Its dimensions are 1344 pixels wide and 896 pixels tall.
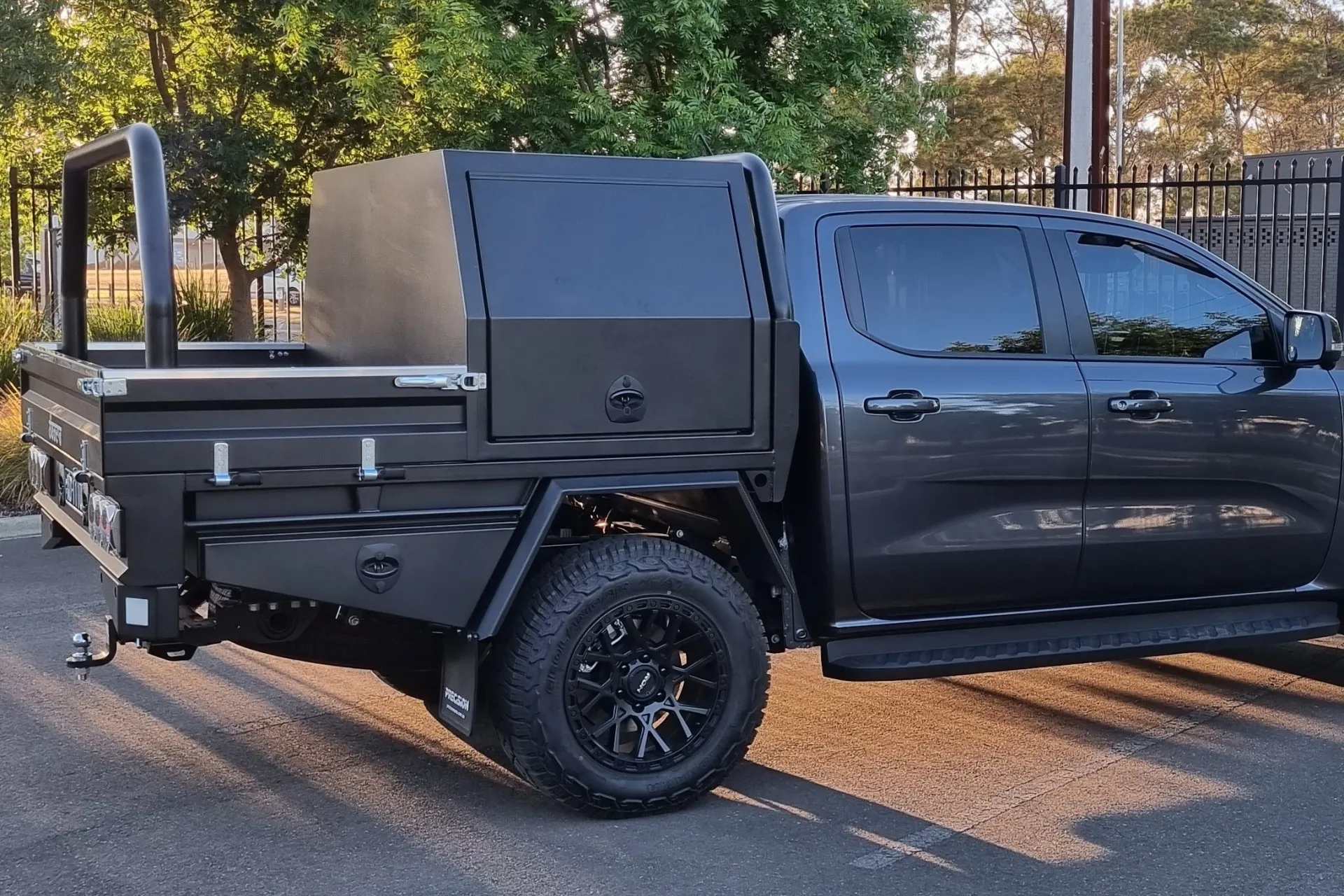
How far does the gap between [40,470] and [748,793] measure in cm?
261

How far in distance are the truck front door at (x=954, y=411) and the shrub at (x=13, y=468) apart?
6809 millimetres

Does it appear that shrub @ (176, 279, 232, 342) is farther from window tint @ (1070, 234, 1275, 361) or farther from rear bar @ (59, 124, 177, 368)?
window tint @ (1070, 234, 1275, 361)

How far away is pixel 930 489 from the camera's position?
187 inches

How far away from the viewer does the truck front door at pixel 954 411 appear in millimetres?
4676

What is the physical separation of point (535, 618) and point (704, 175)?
4.79 feet

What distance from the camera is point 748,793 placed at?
15.2 ft

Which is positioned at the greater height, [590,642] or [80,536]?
[80,536]

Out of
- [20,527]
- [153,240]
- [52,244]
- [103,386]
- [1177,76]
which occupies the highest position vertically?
[1177,76]

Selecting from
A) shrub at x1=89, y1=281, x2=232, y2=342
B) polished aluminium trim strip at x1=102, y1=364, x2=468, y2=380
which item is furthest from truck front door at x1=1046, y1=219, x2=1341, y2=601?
shrub at x1=89, y1=281, x2=232, y2=342

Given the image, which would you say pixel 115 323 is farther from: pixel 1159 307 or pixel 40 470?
pixel 1159 307

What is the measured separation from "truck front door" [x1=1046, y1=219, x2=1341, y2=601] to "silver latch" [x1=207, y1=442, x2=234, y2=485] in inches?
114

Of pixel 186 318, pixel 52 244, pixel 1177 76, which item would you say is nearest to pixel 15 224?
pixel 52 244

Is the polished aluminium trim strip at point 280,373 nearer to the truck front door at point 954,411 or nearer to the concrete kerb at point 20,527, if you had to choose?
the truck front door at point 954,411

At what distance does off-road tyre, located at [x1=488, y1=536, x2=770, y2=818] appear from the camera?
13.8ft
